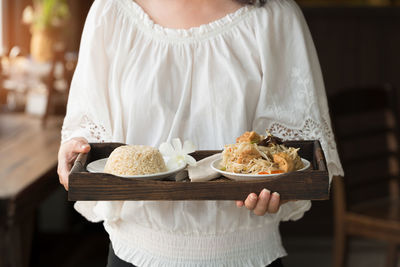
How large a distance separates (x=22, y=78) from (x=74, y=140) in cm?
240

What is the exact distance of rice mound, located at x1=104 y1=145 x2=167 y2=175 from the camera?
1.28 metres

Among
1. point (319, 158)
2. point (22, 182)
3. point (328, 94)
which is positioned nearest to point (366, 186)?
point (328, 94)

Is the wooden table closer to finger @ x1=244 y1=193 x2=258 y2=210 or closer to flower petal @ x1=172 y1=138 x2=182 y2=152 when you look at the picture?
flower petal @ x1=172 y1=138 x2=182 y2=152

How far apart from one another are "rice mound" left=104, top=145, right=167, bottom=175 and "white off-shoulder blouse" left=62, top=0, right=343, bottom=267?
0.22m

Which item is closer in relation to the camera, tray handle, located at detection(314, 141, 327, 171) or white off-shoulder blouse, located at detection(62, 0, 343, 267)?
tray handle, located at detection(314, 141, 327, 171)

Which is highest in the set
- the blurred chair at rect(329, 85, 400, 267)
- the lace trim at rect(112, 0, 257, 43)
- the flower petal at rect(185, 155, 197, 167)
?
the lace trim at rect(112, 0, 257, 43)

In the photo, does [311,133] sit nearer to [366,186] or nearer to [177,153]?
[177,153]

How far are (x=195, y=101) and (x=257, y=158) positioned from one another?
312mm

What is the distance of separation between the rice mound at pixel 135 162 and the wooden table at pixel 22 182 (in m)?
0.95

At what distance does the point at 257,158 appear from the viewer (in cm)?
133

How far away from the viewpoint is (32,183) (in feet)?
7.59

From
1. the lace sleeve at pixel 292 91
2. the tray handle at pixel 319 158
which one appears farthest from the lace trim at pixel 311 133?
the tray handle at pixel 319 158

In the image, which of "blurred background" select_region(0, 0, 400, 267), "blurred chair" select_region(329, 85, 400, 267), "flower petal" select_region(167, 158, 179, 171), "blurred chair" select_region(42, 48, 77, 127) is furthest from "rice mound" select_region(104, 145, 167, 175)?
"blurred chair" select_region(42, 48, 77, 127)

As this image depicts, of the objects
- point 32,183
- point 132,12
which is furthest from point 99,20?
point 32,183
